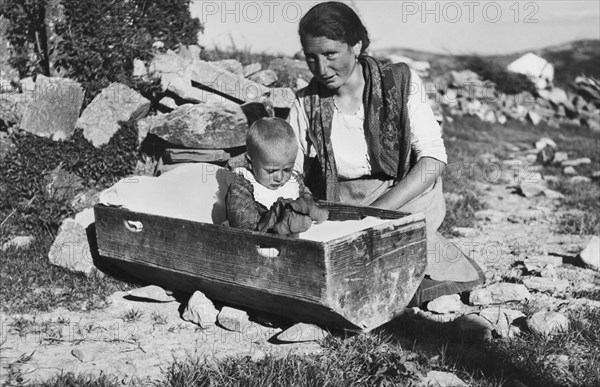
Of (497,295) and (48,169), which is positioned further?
Answer: (48,169)

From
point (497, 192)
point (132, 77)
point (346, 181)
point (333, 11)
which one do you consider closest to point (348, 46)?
point (333, 11)

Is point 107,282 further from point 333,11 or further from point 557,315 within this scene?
point 557,315

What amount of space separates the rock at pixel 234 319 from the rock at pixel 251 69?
3719mm

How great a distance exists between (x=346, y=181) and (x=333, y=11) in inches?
46.7

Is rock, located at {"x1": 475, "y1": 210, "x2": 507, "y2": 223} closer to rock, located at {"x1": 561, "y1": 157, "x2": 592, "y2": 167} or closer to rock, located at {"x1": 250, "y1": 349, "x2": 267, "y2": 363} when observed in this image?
rock, located at {"x1": 561, "y1": 157, "x2": 592, "y2": 167}

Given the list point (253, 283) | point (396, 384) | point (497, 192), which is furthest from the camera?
point (497, 192)

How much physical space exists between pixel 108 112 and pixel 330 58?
9.06 feet

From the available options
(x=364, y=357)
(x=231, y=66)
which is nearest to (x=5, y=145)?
(x=231, y=66)

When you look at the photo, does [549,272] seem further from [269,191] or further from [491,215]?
[269,191]

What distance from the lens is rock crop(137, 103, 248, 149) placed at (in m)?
6.30

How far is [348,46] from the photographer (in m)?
4.75

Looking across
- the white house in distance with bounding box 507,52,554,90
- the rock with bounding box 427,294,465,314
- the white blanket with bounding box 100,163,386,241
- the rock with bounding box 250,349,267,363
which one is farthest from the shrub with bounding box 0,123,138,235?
the white house in distance with bounding box 507,52,554,90

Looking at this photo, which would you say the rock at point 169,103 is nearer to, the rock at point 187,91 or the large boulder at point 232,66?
the rock at point 187,91

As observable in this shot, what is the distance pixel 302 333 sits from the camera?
4121mm
